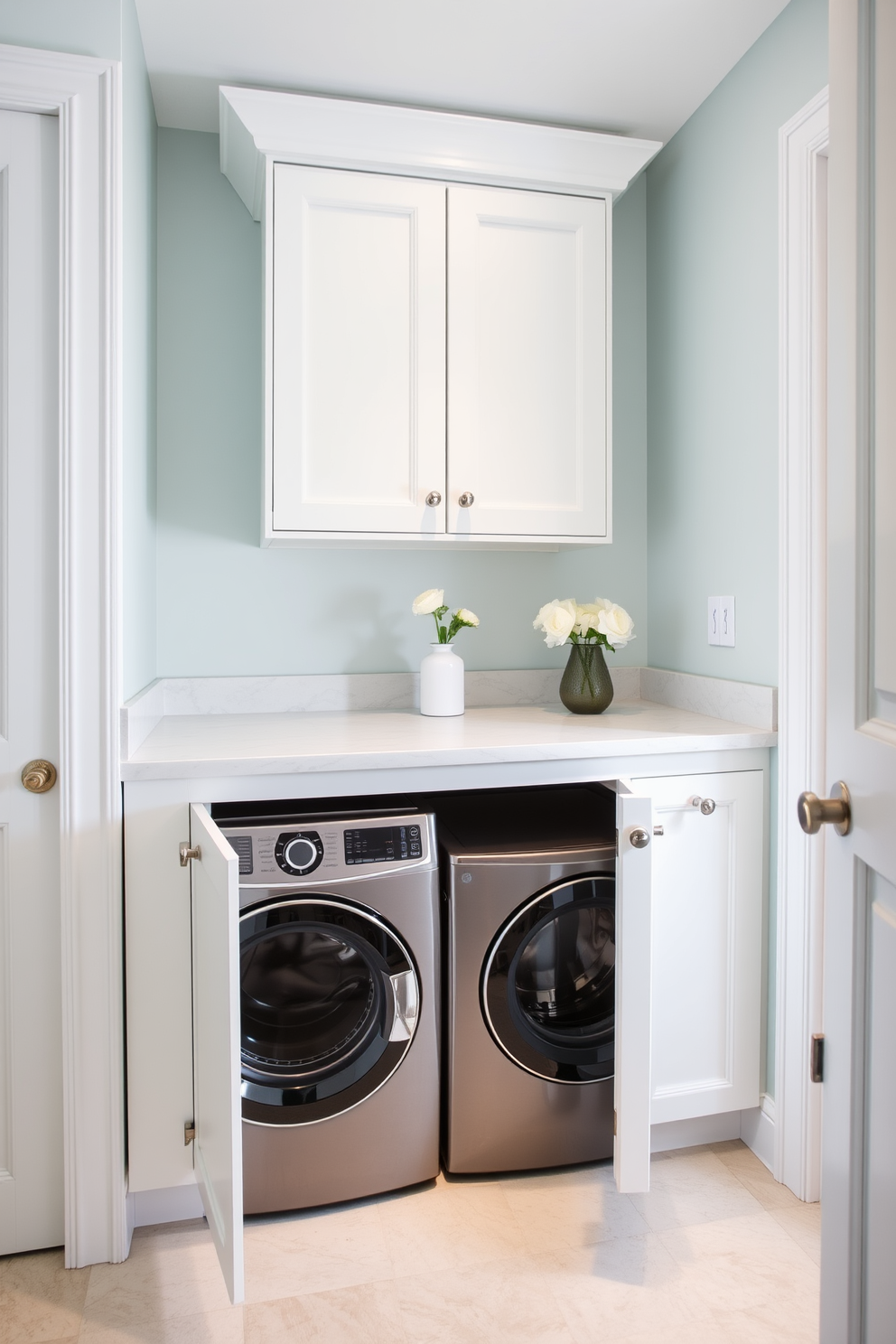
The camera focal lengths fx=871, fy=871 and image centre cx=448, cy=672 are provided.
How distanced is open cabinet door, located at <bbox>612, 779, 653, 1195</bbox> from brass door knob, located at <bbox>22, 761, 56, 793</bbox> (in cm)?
106

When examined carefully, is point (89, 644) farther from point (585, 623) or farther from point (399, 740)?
point (585, 623)

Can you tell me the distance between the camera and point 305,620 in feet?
7.77

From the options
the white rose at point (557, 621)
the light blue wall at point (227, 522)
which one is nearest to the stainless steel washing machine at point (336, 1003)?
the white rose at point (557, 621)

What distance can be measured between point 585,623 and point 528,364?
0.66 metres

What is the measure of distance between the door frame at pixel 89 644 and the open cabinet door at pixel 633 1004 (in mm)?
935

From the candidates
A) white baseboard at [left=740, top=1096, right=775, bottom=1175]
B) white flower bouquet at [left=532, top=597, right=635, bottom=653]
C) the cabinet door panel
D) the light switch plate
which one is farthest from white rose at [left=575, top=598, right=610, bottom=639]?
white baseboard at [left=740, top=1096, right=775, bottom=1175]

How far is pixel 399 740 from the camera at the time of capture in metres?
1.87

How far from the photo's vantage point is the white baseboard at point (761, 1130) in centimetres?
192

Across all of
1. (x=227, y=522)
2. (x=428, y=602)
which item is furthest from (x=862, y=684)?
(x=227, y=522)

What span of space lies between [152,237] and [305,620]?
1.02m

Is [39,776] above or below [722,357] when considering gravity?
below

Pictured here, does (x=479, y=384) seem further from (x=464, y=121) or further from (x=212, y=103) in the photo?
(x=212, y=103)

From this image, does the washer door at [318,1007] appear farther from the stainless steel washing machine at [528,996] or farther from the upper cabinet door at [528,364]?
the upper cabinet door at [528,364]

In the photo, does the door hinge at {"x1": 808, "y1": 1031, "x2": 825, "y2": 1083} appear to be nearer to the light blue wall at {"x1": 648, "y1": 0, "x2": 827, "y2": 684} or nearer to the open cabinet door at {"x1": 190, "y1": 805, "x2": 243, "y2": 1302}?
the open cabinet door at {"x1": 190, "y1": 805, "x2": 243, "y2": 1302}
